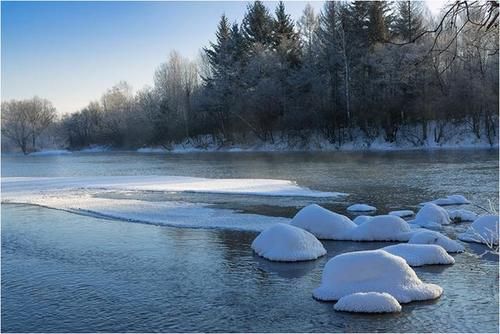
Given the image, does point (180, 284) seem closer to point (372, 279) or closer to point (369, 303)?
point (372, 279)

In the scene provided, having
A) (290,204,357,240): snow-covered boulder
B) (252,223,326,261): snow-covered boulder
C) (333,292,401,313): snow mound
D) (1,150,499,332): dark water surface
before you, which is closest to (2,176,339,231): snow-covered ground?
(1,150,499,332): dark water surface

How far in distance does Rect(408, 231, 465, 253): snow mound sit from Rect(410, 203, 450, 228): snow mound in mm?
2515

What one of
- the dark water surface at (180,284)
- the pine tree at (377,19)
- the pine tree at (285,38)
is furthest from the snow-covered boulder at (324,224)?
the pine tree at (285,38)

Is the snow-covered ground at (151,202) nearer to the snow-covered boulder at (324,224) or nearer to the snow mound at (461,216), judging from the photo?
the snow-covered boulder at (324,224)

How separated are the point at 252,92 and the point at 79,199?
45033mm

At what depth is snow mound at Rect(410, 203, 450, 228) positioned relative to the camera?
16625 mm

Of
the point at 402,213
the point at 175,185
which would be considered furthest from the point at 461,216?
the point at 175,185

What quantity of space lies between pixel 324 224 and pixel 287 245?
253 cm

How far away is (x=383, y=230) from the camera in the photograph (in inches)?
599

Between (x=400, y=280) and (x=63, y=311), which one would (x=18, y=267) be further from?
(x=400, y=280)

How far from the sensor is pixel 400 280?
1048 cm

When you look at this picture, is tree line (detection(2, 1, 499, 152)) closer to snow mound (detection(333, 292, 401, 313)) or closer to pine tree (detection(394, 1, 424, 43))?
pine tree (detection(394, 1, 424, 43))

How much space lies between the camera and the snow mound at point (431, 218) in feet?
54.5

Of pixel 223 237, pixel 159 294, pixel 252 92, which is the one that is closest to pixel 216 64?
pixel 252 92
